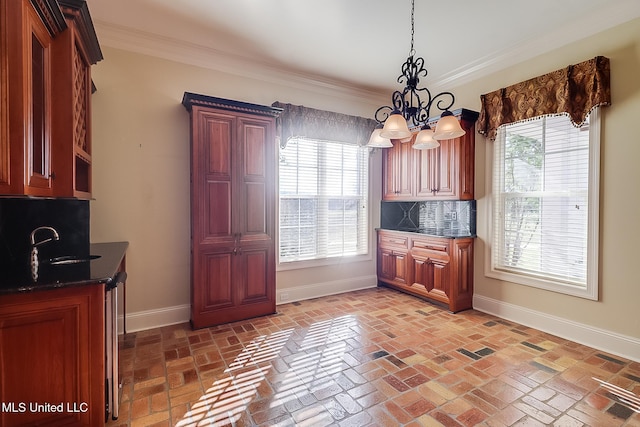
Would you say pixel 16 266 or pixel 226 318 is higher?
pixel 16 266

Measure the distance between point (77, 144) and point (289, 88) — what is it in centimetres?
254

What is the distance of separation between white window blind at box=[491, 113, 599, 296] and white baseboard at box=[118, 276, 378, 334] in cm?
187

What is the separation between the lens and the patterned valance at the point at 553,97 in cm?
267

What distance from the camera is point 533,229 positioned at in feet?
10.7

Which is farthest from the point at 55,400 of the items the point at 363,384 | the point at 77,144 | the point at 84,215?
the point at 363,384

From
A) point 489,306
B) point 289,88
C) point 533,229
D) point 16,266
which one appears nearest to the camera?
point 16,266

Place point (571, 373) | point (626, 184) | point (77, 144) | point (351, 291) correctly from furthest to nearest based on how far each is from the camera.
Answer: point (351, 291)
point (626, 184)
point (571, 373)
point (77, 144)

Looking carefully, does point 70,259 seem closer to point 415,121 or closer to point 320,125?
point 415,121

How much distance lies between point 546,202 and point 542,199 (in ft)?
0.16

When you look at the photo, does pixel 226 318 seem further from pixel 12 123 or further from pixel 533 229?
pixel 533 229

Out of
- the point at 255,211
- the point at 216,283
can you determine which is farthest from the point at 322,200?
the point at 216,283

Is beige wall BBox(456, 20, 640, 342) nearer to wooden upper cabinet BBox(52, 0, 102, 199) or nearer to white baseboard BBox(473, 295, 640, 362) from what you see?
white baseboard BBox(473, 295, 640, 362)

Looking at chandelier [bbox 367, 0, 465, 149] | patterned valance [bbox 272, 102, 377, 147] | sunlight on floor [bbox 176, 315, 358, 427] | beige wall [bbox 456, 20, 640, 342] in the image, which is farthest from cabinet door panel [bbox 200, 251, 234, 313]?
beige wall [bbox 456, 20, 640, 342]

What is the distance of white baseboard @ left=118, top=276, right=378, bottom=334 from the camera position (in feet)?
10.3
